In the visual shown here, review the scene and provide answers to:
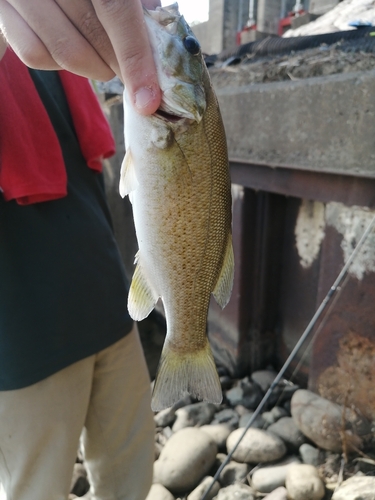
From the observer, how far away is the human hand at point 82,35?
2.97 feet

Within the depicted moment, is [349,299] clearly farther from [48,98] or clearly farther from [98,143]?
[48,98]

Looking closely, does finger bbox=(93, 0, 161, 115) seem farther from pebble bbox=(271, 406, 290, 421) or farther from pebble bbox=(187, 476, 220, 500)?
pebble bbox=(271, 406, 290, 421)

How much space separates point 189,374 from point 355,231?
4.96 ft

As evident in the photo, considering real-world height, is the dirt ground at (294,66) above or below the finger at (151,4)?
below

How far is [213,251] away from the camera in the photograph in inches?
54.1

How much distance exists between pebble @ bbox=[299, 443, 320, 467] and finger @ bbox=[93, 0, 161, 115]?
8.23 ft

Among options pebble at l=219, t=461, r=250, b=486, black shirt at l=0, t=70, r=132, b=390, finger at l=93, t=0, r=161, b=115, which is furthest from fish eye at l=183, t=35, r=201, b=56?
pebble at l=219, t=461, r=250, b=486

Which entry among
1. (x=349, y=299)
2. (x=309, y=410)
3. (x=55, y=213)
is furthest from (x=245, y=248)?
(x=55, y=213)

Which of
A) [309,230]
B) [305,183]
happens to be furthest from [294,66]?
[309,230]

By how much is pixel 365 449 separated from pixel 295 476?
49 centimetres

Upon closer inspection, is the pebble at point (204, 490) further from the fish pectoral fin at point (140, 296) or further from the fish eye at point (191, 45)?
the fish eye at point (191, 45)

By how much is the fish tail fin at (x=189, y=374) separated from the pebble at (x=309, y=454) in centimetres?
158

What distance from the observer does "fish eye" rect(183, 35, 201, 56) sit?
1188mm

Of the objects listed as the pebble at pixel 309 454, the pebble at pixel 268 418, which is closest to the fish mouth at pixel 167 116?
the pebble at pixel 309 454
